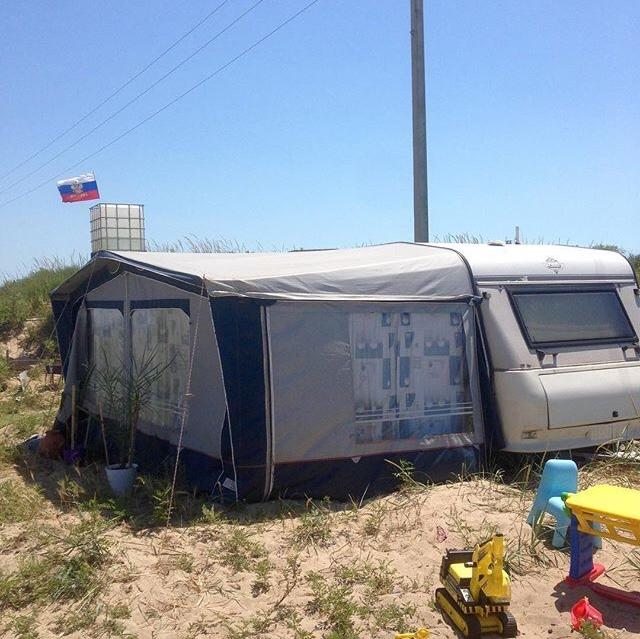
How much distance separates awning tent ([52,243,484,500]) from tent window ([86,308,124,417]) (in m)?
0.72

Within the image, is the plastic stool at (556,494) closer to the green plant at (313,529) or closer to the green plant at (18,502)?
the green plant at (313,529)

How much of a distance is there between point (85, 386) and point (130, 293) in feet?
3.96

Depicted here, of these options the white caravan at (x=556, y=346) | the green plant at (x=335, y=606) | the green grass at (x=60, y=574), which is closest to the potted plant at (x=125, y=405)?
the green grass at (x=60, y=574)

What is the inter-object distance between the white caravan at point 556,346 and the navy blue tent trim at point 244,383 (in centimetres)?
204

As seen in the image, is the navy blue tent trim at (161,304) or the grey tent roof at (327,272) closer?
the grey tent roof at (327,272)

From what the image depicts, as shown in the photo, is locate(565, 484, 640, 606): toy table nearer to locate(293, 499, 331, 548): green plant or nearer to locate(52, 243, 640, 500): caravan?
locate(293, 499, 331, 548): green plant

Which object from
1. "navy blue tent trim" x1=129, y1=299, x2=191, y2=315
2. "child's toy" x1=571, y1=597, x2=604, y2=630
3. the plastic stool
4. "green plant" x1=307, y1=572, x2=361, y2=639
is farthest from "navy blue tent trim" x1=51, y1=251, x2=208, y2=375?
"child's toy" x1=571, y1=597, x2=604, y2=630

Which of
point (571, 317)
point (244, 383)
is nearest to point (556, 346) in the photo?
point (571, 317)

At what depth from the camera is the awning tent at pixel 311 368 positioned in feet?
19.0

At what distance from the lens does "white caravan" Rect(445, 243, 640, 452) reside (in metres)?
6.61

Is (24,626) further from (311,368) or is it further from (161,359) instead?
(161,359)

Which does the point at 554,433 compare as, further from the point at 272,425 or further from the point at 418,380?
the point at 272,425

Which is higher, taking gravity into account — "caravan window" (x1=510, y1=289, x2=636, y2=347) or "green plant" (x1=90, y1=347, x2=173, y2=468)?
"caravan window" (x1=510, y1=289, x2=636, y2=347)

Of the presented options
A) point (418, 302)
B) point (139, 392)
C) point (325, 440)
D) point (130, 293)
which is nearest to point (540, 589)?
point (325, 440)
